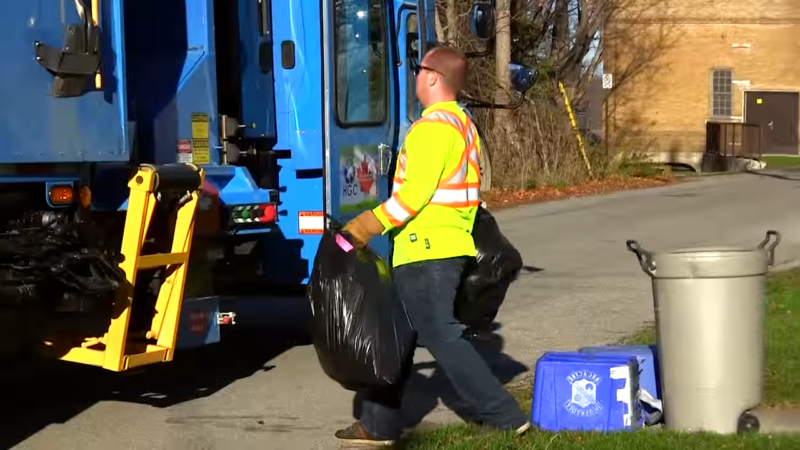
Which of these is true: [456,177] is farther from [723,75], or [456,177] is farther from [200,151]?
[723,75]

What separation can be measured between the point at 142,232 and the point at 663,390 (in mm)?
2566

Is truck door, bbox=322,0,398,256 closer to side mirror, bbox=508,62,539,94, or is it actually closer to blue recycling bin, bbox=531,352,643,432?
side mirror, bbox=508,62,539,94

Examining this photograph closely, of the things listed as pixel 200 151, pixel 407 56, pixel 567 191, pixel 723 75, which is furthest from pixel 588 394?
pixel 723 75

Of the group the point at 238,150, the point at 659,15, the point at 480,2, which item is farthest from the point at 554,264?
the point at 659,15

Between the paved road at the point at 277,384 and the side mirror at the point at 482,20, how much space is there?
2.18 m

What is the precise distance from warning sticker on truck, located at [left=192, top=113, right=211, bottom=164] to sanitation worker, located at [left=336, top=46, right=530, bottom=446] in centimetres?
173

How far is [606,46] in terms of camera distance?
34938mm

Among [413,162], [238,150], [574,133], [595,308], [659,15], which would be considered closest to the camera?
[413,162]

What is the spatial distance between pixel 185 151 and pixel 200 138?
0.13 metres

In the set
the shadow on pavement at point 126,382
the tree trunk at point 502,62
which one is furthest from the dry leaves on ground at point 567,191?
the shadow on pavement at point 126,382

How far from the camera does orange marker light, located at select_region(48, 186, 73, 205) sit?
5699mm

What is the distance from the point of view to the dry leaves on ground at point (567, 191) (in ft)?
74.2

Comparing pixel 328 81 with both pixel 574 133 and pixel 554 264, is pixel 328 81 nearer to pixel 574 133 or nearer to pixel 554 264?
pixel 554 264

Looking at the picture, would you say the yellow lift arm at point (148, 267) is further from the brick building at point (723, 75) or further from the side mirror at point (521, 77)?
the brick building at point (723, 75)
